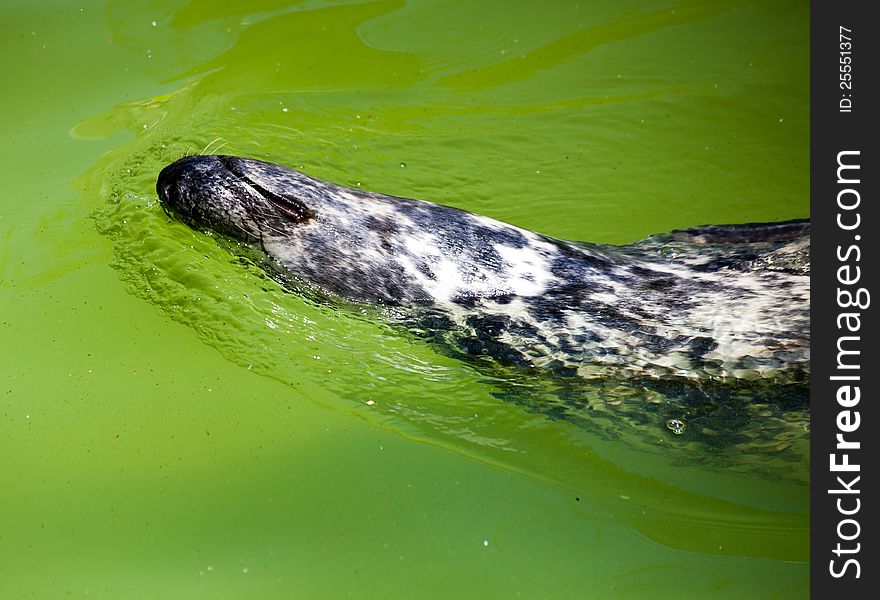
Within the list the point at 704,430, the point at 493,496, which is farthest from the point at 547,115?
the point at 493,496

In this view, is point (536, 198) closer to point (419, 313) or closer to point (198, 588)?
point (419, 313)

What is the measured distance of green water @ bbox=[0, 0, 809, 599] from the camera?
250 centimetres

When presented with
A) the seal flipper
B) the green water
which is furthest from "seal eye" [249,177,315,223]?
the seal flipper

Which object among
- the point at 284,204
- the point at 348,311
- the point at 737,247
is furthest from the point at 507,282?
the point at 737,247

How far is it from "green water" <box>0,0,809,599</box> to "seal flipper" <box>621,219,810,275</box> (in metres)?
0.25

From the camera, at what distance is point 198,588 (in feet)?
7.77

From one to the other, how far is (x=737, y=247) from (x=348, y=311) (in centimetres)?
156

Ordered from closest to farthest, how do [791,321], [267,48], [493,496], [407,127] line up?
[493,496], [791,321], [407,127], [267,48]

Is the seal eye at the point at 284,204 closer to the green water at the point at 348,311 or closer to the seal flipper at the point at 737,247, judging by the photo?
the green water at the point at 348,311

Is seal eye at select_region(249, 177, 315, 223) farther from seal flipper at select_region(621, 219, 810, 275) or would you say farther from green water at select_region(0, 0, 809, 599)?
seal flipper at select_region(621, 219, 810, 275)

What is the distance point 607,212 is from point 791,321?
137cm

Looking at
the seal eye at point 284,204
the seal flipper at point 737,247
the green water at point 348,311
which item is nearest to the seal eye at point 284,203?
the seal eye at point 284,204

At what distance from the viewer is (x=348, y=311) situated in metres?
3.24

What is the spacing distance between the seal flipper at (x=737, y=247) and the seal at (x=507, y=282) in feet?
0.04
